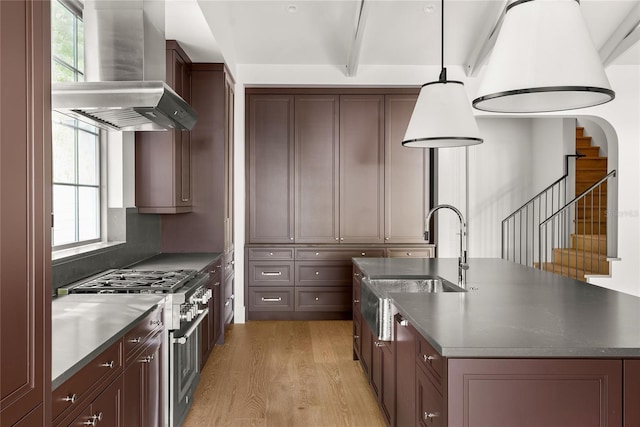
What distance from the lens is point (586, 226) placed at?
7.52 metres

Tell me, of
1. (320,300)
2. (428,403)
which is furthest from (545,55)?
(320,300)

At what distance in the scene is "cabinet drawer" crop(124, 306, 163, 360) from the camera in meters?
2.17

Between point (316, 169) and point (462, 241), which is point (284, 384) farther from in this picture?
point (316, 169)

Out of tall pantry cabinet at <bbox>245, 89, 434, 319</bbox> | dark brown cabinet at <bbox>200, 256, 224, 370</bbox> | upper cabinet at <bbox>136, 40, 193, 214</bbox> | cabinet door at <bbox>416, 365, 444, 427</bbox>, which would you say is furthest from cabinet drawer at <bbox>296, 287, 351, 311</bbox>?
cabinet door at <bbox>416, 365, 444, 427</bbox>

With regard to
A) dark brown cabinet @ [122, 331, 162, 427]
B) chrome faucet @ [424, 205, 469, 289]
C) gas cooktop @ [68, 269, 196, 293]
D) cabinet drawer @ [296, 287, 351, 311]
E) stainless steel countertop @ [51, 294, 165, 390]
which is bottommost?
cabinet drawer @ [296, 287, 351, 311]

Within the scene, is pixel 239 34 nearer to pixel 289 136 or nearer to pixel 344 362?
pixel 289 136

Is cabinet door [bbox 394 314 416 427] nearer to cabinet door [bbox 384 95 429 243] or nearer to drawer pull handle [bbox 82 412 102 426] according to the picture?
drawer pull handle [bbox 82 412 102 426]

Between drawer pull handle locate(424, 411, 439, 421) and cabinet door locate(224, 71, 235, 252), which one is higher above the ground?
cabinet door locate(224, 71, 235, 252)

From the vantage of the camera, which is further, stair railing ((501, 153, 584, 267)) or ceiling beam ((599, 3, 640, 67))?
stair railing ((501, 153, 584, 267))

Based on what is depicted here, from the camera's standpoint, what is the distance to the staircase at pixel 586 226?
21.2 ft

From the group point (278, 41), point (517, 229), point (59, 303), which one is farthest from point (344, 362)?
point (517, 229)

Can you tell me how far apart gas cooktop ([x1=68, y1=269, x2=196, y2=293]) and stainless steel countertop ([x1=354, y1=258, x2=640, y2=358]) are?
1282mm

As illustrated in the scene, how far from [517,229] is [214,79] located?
507 cm

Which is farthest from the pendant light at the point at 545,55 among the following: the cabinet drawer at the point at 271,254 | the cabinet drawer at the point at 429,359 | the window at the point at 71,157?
the cabinet drawer at the point at 271,254
